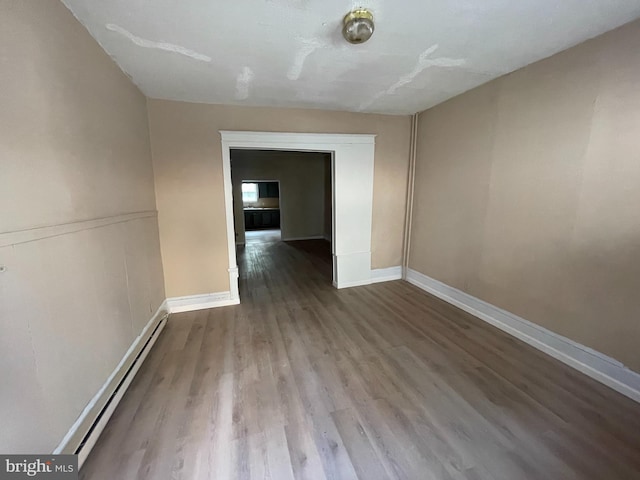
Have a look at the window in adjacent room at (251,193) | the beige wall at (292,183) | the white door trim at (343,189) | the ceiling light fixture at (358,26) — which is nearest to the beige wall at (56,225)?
the white door trim at (343,189)

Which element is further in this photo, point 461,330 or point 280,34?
point 461,330

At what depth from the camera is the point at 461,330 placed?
259 cm

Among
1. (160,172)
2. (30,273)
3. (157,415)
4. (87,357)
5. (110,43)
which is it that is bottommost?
(157,415)

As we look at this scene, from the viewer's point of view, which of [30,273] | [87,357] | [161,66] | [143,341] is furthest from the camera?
[143,341]

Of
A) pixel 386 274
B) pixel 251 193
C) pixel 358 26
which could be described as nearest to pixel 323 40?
pixel 358 26

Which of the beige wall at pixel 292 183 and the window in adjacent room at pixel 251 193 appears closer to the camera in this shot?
the beige wall at pixel 292 183

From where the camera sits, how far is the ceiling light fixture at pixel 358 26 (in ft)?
4.97

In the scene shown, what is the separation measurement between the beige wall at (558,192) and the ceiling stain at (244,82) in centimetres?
229

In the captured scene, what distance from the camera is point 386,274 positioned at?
4070mm

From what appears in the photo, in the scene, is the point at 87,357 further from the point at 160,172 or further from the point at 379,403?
the point at 160,172

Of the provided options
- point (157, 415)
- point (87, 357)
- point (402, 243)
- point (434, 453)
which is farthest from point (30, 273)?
point (402, 243)

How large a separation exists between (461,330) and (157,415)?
2.65 m

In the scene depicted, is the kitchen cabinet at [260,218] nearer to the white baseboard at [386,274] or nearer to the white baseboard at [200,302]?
the white baseboard at [386,274]

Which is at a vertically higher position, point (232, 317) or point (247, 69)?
point (247, 69)
